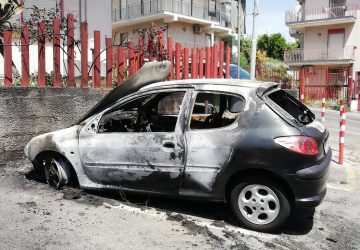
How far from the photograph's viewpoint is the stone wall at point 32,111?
663cm

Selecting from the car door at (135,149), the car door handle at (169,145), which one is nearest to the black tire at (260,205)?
the car door at (135,149)

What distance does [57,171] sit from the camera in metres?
5.56

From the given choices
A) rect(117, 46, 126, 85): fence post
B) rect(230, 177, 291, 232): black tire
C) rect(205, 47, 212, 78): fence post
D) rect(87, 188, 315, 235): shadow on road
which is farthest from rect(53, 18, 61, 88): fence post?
rect(230, 177, 291, 232): black tire

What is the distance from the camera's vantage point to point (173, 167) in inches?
187

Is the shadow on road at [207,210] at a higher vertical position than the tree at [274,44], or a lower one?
lower

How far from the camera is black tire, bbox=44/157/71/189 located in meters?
5.52

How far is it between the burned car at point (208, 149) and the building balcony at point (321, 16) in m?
→ 32.2

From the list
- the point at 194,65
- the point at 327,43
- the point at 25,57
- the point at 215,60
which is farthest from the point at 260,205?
the point at 327,43

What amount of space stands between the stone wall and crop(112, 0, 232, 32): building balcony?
84.2ft

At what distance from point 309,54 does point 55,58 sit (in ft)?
106

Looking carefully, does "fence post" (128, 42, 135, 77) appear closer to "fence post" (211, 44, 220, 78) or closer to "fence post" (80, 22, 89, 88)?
"fence post" (80, 22, 89, 88)

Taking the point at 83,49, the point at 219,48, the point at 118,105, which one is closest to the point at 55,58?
the point at 83,49

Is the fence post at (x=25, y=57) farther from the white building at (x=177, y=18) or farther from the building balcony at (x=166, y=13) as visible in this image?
the building balcony at (x=166, y=13)

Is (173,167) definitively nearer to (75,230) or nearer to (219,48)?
(75,230)
